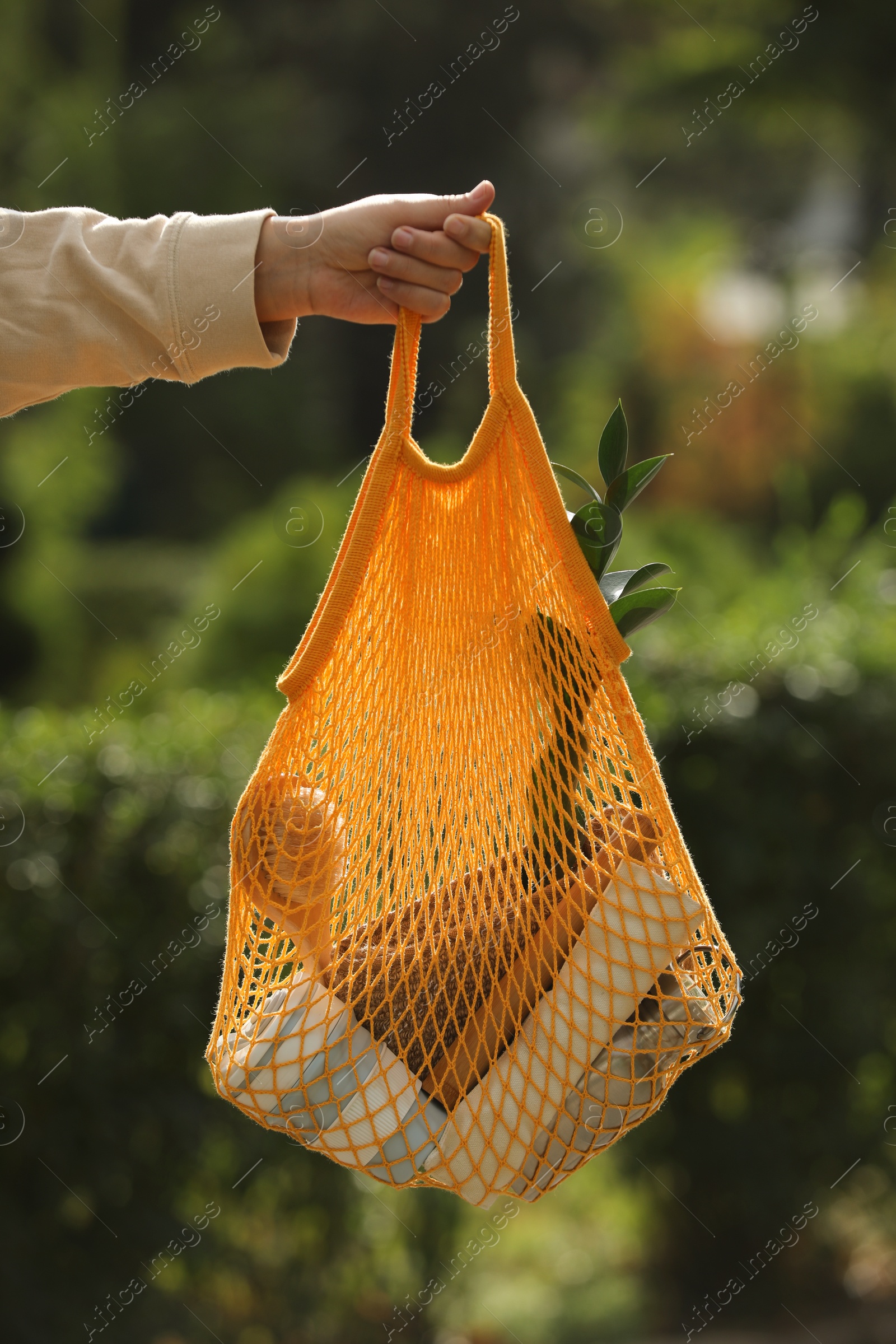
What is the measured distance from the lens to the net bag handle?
Answer: 1.12m

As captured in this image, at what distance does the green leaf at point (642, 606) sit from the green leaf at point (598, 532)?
47 millimetres

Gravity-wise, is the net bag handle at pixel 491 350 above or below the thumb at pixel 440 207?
below

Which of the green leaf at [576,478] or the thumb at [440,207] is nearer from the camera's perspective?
the thumb at [440,207]

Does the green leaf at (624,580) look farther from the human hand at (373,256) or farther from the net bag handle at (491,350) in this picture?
the human hand at (373,256)

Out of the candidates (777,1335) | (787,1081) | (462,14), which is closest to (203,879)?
(787,1081)

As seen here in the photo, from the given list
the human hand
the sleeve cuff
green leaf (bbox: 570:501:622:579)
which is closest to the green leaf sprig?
green leaf (bbox: 570:501:622:579)

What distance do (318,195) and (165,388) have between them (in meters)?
2.90

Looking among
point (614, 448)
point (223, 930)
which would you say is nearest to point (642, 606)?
point (614, 448)

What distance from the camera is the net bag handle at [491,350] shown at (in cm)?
112

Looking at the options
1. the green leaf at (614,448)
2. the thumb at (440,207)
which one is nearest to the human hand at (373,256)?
the thumb at (440,207)

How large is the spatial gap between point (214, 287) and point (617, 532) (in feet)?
1.68

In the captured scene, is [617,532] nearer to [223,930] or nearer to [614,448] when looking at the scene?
[614,448]

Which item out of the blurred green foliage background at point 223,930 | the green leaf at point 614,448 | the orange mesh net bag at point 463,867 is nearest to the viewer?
the orange mesh net bag at point 463,867

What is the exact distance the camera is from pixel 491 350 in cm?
116
